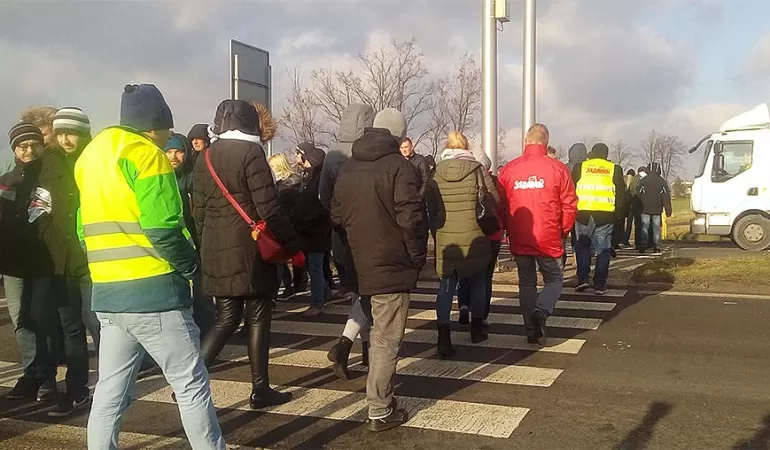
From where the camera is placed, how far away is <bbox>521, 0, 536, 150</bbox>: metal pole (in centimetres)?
1377

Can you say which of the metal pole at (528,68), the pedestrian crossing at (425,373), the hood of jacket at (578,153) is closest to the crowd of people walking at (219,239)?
the pedestrian crossing at (425,373)

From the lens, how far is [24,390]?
17.6 feet

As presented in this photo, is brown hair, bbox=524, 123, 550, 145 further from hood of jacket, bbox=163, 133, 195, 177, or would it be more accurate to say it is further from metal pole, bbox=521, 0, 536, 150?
metal pole, bbox=521, 0, 536, 150

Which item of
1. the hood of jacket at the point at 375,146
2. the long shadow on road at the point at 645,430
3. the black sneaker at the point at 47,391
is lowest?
the long shadow on road at the point at 645,430

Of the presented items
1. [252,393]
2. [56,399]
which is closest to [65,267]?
[56,399]

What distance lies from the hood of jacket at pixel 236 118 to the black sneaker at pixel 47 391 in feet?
7.62

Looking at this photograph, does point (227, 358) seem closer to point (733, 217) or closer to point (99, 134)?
point (99, 134)

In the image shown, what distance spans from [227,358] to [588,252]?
18.9 ft

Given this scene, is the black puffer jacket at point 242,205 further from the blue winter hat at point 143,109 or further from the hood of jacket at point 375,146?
the blue winter hat at point 143,109

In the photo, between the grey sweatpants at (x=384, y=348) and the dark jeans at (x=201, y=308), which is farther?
the dark jeans at (x=201, y=308)

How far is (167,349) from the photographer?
132 inches

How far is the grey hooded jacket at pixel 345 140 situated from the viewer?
5.77 metres

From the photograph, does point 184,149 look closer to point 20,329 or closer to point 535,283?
point 20,329

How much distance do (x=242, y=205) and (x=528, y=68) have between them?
10.8 metres
